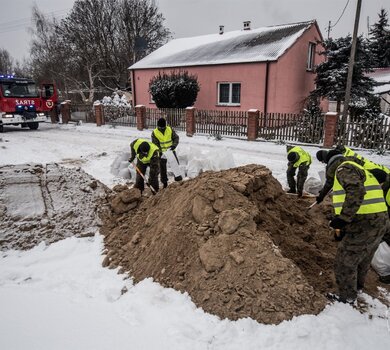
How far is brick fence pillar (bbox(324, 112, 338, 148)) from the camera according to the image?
442 inches

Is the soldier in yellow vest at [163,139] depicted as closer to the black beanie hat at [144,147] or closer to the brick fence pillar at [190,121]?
the black beanie hat at [144,147]

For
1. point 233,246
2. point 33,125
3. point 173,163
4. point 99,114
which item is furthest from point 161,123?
point 33,125

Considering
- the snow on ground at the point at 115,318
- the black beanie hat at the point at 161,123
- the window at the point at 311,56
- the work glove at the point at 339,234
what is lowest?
the snow on ground at the point at 115,318

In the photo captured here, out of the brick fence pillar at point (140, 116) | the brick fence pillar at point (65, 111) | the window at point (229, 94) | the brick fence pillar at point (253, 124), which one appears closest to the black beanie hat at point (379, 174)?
the brick fence pillar at point (253, 124)

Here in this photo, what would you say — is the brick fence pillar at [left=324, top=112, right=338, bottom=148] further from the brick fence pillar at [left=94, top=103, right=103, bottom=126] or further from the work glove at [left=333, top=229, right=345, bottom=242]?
the brick fence pillar at [left=94, top=103, right=103, bottom=126]

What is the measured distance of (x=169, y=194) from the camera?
17.3ft

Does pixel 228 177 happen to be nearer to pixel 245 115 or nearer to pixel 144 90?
pixel 245 115

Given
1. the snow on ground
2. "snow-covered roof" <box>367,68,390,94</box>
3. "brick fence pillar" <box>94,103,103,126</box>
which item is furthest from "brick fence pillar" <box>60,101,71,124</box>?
"snow-covered roof" <box>367,68,390,94</box>

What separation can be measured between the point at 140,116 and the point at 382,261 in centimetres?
1424

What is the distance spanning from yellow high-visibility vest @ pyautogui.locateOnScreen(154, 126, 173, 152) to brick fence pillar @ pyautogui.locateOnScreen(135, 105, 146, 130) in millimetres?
10041

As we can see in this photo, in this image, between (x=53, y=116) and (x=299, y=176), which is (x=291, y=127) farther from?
(x=53, y=116)

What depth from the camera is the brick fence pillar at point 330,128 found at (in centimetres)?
1123

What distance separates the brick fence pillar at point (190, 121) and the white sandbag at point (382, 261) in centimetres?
1105

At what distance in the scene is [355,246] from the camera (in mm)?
3182
